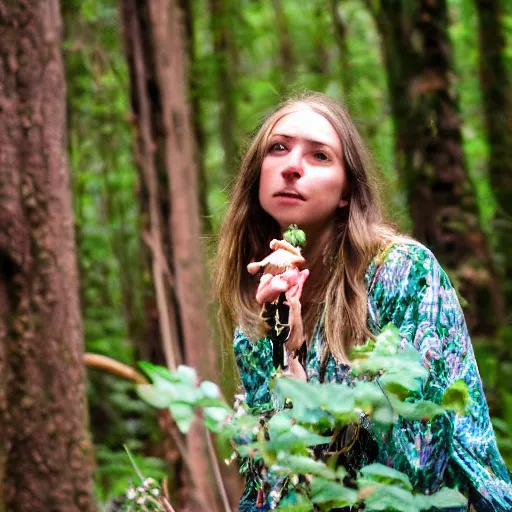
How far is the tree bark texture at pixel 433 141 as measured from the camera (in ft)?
20.2

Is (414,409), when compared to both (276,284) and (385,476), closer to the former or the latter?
(385,476)

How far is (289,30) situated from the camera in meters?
14.4

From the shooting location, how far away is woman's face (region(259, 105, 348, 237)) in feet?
8.42

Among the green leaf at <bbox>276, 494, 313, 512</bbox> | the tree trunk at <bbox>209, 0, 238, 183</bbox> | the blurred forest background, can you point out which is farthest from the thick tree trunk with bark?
the tree trunk at <bbox>209, 0, 238, 183</bbox>

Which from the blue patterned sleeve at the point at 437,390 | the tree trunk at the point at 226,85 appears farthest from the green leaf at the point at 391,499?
the tree trunk at the point at 226,85

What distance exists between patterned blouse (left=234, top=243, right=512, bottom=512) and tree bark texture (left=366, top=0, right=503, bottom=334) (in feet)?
12.0

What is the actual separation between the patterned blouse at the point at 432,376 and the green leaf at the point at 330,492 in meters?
0.45

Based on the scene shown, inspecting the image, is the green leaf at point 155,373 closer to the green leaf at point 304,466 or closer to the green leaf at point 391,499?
the green leaf at point 304,466

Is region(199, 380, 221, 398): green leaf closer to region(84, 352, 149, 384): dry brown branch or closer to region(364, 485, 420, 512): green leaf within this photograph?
region(364, 485, 420, 512): green leaf

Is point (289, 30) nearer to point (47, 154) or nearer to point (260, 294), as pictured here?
point (47, 154)

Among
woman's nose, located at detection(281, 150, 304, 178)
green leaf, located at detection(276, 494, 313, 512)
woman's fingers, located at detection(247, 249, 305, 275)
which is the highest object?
woman's nose, located at detection(281, 150, 304, 178)

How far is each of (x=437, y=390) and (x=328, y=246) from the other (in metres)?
0.67

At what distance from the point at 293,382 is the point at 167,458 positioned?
4539 mm

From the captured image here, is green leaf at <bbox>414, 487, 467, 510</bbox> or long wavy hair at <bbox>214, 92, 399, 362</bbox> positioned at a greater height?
long wavy hair at <bbox>214, 92, 399, 362</bbox>
